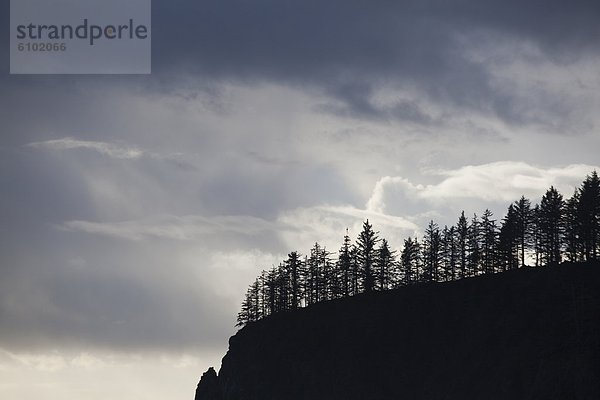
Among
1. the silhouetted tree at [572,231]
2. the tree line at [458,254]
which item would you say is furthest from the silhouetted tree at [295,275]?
the silhouetted tree at [572,231]

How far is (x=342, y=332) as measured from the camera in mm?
95188

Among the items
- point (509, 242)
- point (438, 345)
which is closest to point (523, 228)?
point (509, 242)

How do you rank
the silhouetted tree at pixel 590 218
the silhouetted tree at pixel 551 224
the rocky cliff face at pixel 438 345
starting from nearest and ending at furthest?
1. the rocky cliff face at pixel 438 345
2. the silhouetted tree at pixel 590 218
3. the silhouetted tree at pixel 551 224

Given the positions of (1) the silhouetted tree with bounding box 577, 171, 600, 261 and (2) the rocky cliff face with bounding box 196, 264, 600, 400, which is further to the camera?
(1) the silhouetted tree with bounding box 577, 171, 600, 261

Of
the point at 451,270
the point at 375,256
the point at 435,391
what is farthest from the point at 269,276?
the point at 435,391

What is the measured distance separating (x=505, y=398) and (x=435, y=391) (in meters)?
10.5

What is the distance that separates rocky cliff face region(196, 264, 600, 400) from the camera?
6975 cm

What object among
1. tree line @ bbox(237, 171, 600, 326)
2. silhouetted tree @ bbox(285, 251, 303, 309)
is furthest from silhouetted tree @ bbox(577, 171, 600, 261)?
silhouetted tree @ bbox(285, 251, 303, 309)

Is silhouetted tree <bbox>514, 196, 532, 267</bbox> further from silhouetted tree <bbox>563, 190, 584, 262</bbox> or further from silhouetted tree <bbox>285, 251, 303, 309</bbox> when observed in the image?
silhouetted tree <bbox>285, 251, 303, 309</bbox>

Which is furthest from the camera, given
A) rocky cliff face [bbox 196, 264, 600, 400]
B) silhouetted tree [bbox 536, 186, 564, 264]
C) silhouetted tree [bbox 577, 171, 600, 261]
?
silhouetted tree [bbox 536, 186, 564, 264]

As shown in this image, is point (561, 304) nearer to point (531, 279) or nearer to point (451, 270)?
point (531, 279)

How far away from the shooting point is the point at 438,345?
85.1 metres

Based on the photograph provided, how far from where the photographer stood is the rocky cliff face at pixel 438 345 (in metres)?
69.8

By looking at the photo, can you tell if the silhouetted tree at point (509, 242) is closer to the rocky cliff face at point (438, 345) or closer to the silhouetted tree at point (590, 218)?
the silhouetted tree at point (590, 218)
